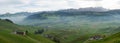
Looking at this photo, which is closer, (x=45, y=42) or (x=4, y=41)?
(x=4, y=41)

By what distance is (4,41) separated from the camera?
11369 cm

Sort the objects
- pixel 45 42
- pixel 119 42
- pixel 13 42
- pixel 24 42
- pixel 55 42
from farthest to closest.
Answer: pixel 55 42 < pixel 45 42 < pixel 24 42 < pixel 13 42 < pixel 119 42

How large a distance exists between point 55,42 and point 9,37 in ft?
216

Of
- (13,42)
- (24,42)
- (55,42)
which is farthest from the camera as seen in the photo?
(55,42)

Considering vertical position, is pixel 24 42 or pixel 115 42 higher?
pixel 115 42

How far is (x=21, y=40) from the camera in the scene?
13038cm

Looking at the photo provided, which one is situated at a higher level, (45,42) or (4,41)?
(4,41)

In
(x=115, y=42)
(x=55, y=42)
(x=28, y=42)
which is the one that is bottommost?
(x=55, y=42)

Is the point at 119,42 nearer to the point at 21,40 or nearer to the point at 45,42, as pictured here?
the point at 21,40

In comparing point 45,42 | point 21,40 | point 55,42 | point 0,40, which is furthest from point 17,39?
point 55,42

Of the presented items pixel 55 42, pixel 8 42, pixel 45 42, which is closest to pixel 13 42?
pixel 8 42

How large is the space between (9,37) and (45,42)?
44562mm

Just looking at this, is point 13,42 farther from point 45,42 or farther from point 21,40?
point 45,42

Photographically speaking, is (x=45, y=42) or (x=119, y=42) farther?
(x=45, y=42)
